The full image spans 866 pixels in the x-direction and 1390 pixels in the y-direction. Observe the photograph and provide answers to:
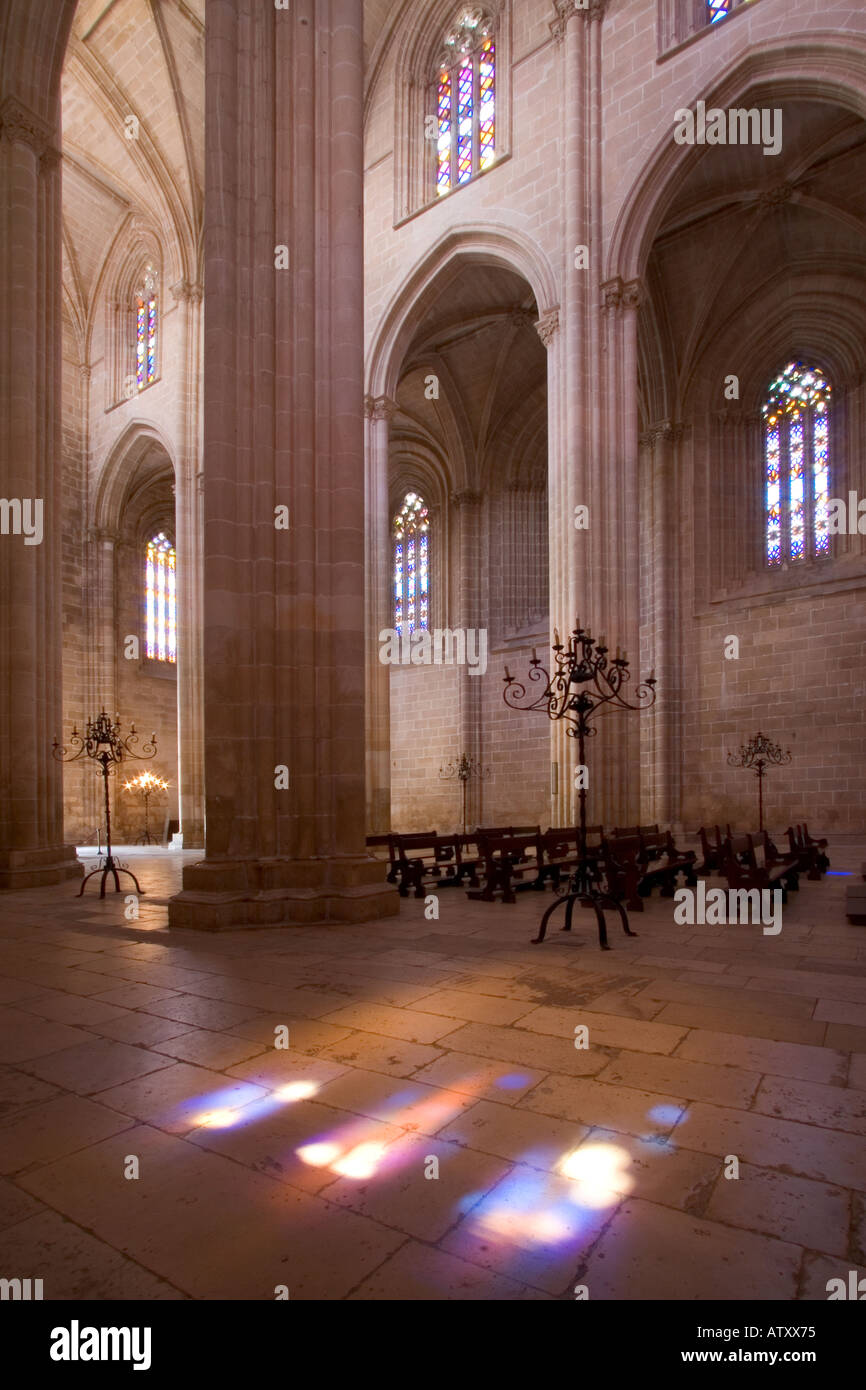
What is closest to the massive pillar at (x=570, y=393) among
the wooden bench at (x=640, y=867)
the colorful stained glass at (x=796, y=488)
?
the wooden bench at (x=640, y=867)

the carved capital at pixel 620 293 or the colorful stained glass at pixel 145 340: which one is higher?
the colorful stained glass at pixel 145 340

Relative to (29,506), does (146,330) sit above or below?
above

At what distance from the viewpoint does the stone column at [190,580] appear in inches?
816

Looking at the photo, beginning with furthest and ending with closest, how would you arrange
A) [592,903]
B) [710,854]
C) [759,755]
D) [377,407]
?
1. [377,407]
2. [759,755]
3. [710,854]
4. [592,903]

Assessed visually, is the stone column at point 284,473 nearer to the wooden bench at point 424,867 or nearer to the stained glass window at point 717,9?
the wooden bench at point 424,867

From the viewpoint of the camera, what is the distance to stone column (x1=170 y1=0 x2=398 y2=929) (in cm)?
814

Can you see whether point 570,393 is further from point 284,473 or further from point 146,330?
point 146,330

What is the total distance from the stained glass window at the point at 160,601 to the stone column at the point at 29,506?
16698 mm

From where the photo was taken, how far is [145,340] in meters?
25.4

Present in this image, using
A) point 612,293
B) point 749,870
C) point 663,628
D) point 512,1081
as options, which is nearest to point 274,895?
point 512,1081

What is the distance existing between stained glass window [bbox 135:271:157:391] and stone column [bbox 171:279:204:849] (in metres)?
2.92

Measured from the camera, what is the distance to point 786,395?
20047 millimetres

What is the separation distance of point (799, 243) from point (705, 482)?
5777mm

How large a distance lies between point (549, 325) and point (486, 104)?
642 centimetres
